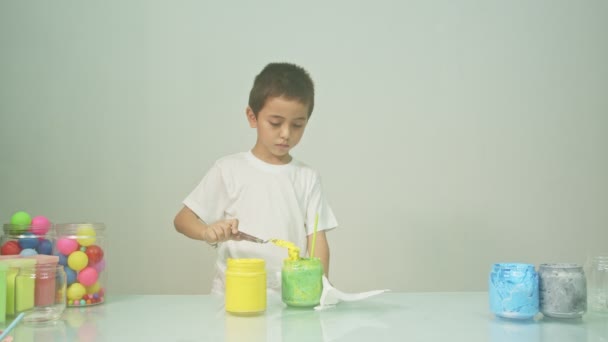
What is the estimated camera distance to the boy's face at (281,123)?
1.73 meters

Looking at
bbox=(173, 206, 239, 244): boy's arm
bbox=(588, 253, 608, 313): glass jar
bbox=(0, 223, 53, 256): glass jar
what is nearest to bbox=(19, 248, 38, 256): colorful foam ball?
bbox=(0, 223, 53, 256): glass jar

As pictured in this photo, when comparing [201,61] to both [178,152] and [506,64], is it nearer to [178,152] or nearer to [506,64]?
[178,152]

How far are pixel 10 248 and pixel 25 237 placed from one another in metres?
0.04

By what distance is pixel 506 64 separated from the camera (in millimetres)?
2721

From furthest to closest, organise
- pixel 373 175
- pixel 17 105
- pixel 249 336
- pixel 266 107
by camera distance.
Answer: pixel 373 175
pixel 17 105
pixel 266 107
pixel 249 336

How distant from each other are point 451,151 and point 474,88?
302mm

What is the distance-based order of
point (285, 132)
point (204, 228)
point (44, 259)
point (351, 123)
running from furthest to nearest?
point (351, 123), point (285, 132), point (204, 228), point (44, 259)

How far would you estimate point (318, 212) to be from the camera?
1814 millimetres

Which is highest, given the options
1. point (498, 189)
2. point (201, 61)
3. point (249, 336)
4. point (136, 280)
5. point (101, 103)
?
point (201, 61)

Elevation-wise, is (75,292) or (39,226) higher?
(39,226)

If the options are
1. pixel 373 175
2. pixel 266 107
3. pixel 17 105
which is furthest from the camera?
pixel 373 175

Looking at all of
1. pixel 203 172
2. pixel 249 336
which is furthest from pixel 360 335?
pixel 203 172

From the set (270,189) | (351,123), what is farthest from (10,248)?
(351,123)

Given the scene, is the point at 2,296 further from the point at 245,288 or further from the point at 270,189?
the point at 270,189
